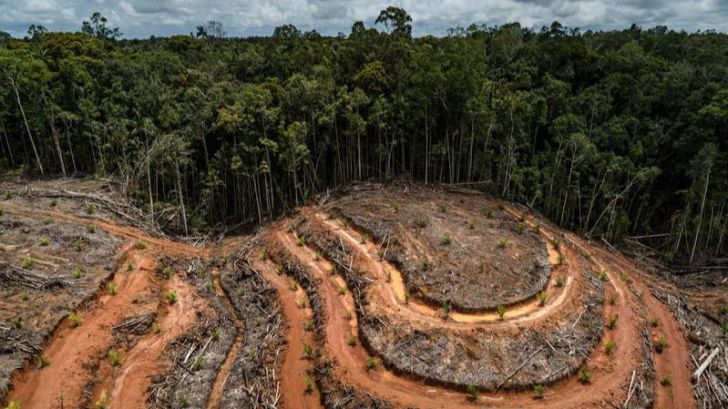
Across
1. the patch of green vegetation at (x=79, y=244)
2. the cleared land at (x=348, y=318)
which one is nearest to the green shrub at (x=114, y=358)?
the cleared land at (x=348, y=318)

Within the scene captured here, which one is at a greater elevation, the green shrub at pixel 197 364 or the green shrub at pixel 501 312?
the green shrub at pixel 501 312

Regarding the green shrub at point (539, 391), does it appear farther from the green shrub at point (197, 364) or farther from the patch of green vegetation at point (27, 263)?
the patch of green vegetation at point (27, 263)

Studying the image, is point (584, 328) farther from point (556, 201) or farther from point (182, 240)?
point (182, 240)

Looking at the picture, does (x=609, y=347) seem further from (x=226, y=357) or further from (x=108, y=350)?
(x=108, y=350)

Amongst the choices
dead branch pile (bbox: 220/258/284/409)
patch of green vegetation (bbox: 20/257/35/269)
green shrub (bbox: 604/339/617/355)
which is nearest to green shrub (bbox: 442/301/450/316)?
green shrub (bbox: 604/339/617/355)

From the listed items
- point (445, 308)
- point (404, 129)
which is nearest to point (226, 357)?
point (445, 308)

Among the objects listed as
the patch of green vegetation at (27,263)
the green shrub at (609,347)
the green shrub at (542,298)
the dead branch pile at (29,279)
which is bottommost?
the green shrub at (609,347)

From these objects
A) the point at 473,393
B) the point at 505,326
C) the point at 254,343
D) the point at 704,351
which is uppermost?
the point at 505,326
